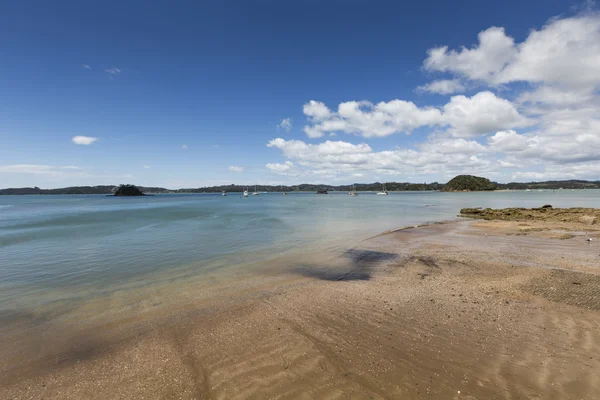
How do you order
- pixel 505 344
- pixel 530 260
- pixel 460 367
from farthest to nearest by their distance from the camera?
pixel 530 260 → pixel 505 344 → pixel 460 367

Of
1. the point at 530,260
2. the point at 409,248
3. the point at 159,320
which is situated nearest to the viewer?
the point at 159,320

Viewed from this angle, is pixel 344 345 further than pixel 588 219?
No

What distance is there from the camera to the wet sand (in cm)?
575

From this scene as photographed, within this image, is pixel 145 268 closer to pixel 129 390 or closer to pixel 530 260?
pixel 129 390

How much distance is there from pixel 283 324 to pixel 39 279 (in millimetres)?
14684

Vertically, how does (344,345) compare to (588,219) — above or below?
above

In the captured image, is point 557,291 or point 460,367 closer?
point 460,367

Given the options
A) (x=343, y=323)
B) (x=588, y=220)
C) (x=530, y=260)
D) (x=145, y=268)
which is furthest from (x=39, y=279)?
(x=588, y=220)

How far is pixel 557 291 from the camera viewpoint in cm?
1070

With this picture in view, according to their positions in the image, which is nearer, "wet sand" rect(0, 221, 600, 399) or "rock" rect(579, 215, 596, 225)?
"wet sand" rect(0, 221, 600, 399)

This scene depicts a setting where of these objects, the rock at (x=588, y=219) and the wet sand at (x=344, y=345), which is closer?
the wet sand at (x=344, y=345)

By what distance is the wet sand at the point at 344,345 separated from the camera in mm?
5750

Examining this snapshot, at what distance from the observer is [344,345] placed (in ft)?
23.7

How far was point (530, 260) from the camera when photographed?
1590cm
